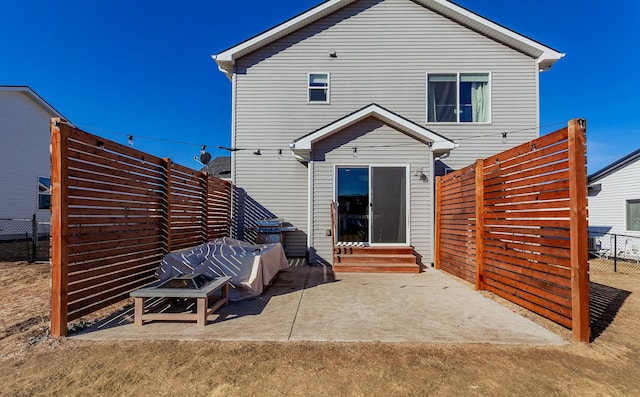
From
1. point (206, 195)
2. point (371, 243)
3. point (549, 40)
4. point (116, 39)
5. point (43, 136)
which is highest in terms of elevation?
point (116, 39)

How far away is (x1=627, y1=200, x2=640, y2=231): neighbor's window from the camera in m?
9.82

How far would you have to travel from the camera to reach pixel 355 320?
3756 millimetres

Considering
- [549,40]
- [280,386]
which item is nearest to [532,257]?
[280,386]

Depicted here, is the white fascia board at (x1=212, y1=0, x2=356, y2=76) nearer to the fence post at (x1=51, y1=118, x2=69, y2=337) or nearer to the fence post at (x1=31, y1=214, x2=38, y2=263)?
the fence post at (x1=51, y1=118, x2=69, y2=337)

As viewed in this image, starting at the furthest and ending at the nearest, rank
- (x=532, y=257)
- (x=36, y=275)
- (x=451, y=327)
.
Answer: (x=36, y=275) → (x=532, y=257) → (x=451, y=327)

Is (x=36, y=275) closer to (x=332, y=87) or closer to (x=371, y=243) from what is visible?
(x=371, y=243)

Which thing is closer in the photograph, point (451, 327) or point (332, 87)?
point (451, 327)

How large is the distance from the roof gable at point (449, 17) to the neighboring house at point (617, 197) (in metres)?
4.58

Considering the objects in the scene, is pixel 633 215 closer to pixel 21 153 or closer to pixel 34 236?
pixel 34 236

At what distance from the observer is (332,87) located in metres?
9.09

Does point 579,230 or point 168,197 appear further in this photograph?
point 168,197

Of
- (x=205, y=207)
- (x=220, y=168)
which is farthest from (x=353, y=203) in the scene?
(x=220, y=168)

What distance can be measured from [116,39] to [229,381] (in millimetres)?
15261

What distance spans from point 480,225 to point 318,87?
6108 millimetres
